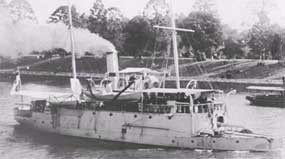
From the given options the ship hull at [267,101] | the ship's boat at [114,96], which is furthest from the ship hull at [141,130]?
the ship hull at [267,101]

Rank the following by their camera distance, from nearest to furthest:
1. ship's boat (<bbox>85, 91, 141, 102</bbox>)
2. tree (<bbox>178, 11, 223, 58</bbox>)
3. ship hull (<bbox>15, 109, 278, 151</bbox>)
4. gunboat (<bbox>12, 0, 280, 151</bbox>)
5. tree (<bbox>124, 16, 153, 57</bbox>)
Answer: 1. ship hull (<bbox>15, 109, 278, 151</bbox>)
2. gunboat (<bbox>12, 0, 280, 151</bbox>)
3. ship's boat (<bbox>85, 91, 141, 102</bbox>)
4. tree (<bbox>178, 11, 223, 58</bbox>)
5. tree (<bbox>124, 16, 153, 57</bbox>)

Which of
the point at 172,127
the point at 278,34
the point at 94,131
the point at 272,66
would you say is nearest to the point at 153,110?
the point at 172,127

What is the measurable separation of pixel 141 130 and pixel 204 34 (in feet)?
180

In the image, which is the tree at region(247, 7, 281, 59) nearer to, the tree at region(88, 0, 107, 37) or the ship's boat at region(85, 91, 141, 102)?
the tree at region(88, 0, 107, 37)

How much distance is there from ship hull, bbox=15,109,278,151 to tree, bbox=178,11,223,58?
51.2 meters

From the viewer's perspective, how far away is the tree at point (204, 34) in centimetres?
9256

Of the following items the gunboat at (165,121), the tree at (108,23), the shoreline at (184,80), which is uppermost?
the tree at (108,23)

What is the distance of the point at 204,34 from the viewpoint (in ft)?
303

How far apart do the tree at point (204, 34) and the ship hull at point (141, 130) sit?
5117cm

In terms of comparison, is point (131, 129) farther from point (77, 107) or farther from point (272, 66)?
point (272, 66)

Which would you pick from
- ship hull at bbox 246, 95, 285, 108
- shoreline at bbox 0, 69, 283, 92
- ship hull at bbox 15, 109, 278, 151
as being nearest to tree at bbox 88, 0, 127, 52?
shoreline at bbox 0, 69, 283, 92

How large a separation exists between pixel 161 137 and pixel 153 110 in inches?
81.0

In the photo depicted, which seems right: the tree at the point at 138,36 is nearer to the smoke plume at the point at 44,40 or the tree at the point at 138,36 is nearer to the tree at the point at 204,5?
the tree at the point at 204,5

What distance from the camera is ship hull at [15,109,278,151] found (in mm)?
37094
